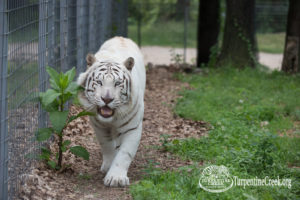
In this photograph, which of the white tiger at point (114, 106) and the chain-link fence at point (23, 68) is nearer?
the chain-link fence at point (23, 68)

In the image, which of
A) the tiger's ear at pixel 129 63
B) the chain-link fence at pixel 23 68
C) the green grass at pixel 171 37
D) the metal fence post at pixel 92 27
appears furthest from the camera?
the green grass at pixel 171 37

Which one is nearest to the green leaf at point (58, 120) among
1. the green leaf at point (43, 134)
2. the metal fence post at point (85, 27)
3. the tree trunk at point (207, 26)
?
the green leaf at point (43, 134)

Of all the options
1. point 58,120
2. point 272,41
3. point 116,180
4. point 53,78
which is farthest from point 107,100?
point 272,41

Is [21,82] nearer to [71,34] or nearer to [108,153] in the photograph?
[108,153]

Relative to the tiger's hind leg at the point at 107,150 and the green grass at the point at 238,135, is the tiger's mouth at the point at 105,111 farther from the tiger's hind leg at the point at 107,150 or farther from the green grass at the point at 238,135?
the green grass at the point at 238,135

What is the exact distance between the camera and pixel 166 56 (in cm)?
1853

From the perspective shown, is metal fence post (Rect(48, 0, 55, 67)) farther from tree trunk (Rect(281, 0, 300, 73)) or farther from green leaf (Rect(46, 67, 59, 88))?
tree trunk (Rect(281, 0, 300, 73))

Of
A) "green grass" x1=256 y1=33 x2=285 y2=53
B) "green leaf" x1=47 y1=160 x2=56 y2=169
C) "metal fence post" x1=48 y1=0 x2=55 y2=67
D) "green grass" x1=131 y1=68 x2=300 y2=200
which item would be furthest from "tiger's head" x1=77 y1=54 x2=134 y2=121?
"green grass" x1=256 y1=33 x2=285 y2=53

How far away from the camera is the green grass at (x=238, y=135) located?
14.3 ft

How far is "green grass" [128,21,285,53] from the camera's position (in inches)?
656

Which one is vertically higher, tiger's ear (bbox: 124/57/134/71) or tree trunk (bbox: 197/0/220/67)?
tiger's ear (bbox: 124/57/134/71)

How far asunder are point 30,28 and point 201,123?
328cm

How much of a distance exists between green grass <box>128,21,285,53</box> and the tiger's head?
12326 millimetres

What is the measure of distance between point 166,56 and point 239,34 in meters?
7.70
